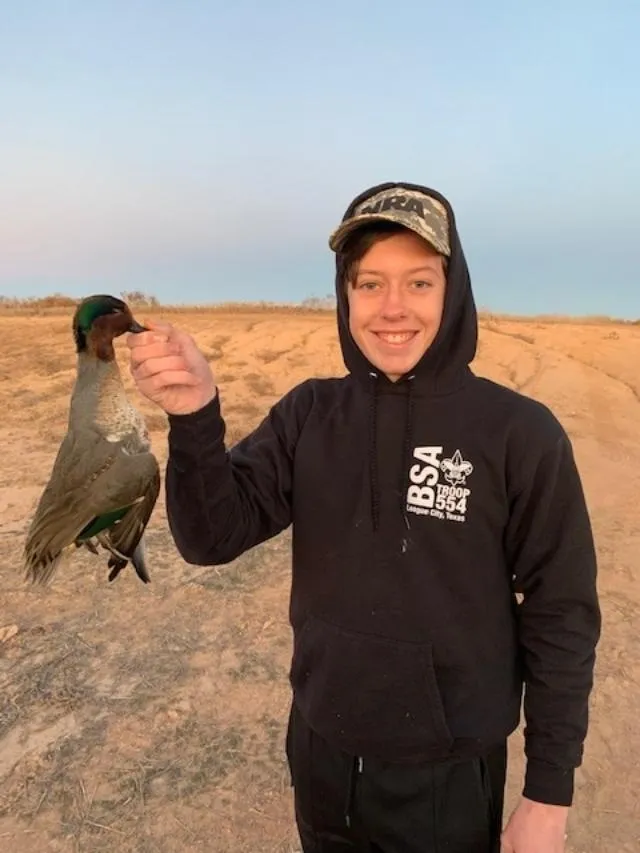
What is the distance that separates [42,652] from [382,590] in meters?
4.23

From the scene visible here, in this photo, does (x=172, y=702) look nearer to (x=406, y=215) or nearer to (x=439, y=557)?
(x=439, y=557)

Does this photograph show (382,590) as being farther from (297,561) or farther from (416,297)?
(416,297)

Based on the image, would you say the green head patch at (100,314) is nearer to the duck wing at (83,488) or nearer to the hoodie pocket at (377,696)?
the duck wing at (83,488)

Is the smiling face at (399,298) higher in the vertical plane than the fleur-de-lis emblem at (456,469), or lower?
higher

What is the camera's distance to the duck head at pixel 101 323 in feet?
6.29

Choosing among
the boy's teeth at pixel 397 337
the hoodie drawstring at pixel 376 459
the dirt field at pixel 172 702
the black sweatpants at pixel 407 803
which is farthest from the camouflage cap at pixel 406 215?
the dirt field at pixel 172 702

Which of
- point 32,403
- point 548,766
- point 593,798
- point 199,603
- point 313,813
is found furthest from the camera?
point 32,403

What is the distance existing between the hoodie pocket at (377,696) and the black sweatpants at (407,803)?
8cm

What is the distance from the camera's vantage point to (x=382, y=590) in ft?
8.16

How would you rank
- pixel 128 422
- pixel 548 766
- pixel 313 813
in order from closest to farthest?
pixel 128 422, pixel 548 766, pixel 313 813

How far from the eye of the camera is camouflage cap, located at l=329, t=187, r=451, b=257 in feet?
7.86

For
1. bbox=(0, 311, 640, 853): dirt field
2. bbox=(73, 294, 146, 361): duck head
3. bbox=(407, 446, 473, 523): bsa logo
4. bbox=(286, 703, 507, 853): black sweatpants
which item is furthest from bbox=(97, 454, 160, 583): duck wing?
bbox=(0, 311, 640, 853): dirt field

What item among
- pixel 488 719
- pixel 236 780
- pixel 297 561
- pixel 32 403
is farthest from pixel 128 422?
pixel 32 403

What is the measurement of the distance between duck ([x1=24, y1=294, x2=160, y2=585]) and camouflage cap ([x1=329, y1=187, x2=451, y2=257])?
885 mm
